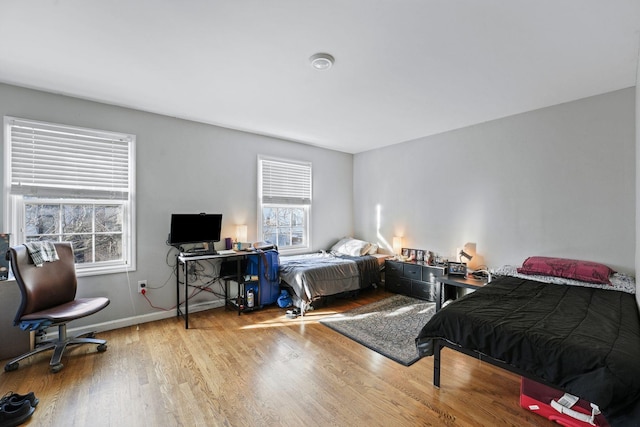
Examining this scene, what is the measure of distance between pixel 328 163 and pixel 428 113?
7.26 ft

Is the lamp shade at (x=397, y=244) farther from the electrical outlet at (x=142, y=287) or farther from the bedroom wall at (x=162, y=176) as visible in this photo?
the electrical outlet at (x=142, y=287)

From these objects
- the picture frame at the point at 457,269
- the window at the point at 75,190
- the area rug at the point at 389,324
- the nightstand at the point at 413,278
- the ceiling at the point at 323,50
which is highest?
the ceiling at the point at 323,50

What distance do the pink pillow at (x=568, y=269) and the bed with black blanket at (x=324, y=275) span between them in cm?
199

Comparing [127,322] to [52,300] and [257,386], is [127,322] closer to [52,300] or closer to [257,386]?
[52,300]

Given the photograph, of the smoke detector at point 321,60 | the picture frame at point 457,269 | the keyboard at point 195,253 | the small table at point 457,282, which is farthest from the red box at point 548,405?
the keyboard at point 195,253

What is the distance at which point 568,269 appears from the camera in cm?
282

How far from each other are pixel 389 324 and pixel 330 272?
3.40 feet

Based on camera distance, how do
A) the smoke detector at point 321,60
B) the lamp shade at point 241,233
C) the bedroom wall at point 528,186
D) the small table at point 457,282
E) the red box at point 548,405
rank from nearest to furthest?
the red box at point 548,405
the smoke detector at point 321,60
the bedroom wall at point 528,186
the small table at point 457,282
the lamp shade at point 241,233

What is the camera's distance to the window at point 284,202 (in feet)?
14.6

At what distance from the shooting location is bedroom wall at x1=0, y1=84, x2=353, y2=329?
118 inches

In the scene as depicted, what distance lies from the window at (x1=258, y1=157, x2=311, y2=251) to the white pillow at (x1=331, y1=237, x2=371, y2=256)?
1.83ft

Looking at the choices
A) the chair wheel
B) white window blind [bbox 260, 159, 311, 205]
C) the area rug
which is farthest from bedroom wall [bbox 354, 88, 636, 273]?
the chair wheel

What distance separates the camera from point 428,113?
11.3ft

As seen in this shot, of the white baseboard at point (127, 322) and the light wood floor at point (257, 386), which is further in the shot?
the white baseboard at point (127, 322)
